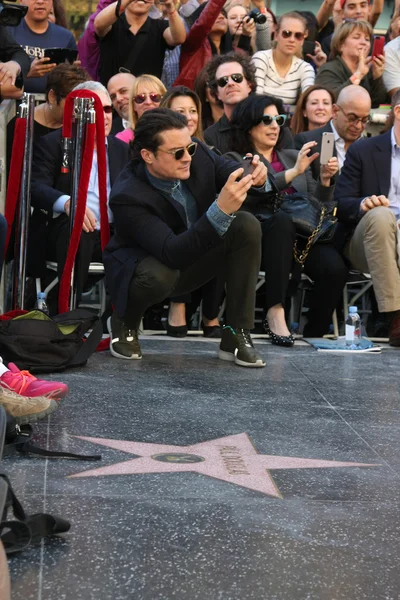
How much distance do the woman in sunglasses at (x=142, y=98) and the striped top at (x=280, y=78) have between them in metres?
1.60

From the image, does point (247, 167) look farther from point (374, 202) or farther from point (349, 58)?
point (349, 58)

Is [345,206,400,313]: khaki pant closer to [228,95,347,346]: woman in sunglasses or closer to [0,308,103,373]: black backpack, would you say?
[228,95,347,346]: woman in sunglasses

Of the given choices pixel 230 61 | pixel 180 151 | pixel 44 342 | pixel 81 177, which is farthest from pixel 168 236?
pixel 230 61

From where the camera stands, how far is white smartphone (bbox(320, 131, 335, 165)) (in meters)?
6.93

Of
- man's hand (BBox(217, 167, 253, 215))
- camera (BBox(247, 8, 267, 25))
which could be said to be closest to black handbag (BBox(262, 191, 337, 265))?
man's hand (BBox(217, 167, 253, 215))

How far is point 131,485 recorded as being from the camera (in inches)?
137

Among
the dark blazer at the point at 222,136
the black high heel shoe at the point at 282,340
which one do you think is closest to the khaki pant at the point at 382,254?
the black high heel shoe at the point at 282,340

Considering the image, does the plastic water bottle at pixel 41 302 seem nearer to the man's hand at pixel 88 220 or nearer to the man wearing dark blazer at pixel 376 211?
the man's hand at pixel 88 220

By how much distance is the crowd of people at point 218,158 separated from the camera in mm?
5715

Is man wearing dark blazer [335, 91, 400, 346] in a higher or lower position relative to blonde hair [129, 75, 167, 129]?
lower

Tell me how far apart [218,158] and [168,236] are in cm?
74

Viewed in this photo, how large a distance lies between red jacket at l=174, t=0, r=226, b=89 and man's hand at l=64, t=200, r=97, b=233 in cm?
237

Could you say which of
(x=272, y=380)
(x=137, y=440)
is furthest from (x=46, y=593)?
(x=272, y=380)

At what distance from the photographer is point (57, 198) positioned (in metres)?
6.59
